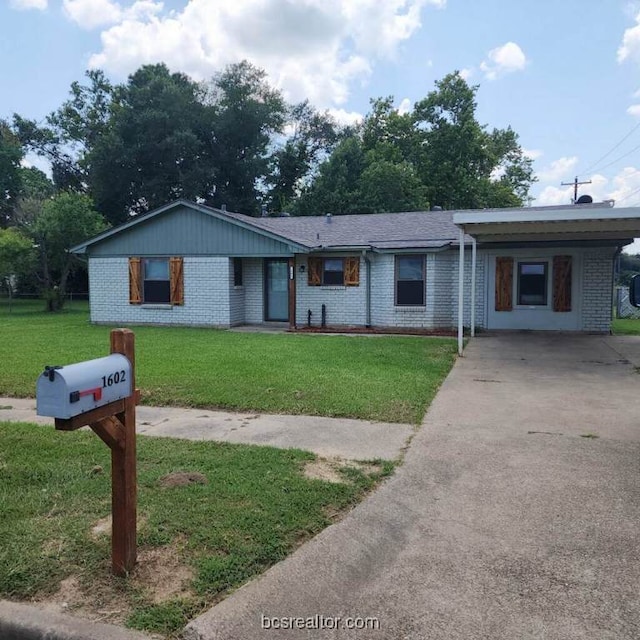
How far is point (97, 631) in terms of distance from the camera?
249cm

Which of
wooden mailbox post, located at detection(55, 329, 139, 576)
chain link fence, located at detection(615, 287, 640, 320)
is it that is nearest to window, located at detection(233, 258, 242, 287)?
wooden mailbox post, located at detection(55, 329, 139, 576)

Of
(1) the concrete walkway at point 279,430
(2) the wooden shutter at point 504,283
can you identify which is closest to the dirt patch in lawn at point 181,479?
(1) the concrete walkway at point 279,430

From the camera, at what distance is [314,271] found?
15945mm

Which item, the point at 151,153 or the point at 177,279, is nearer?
the point at 177,279

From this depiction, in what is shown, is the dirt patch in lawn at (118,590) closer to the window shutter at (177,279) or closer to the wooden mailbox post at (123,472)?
the wooden mailbox post at (123,472)

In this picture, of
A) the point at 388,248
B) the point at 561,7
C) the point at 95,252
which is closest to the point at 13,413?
the point at 388,248

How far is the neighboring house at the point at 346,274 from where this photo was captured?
47.2 feet

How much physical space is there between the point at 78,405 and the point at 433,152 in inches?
1349

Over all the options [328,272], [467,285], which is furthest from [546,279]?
[328,272]

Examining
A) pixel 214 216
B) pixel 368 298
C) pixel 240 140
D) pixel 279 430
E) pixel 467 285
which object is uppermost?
pixel 240 140

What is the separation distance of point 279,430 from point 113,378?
3.02 metres

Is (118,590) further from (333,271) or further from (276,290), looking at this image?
(276,290)

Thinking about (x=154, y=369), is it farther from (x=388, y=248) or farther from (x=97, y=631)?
(x=388, y=248)

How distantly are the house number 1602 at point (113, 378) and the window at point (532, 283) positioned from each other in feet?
44.2
